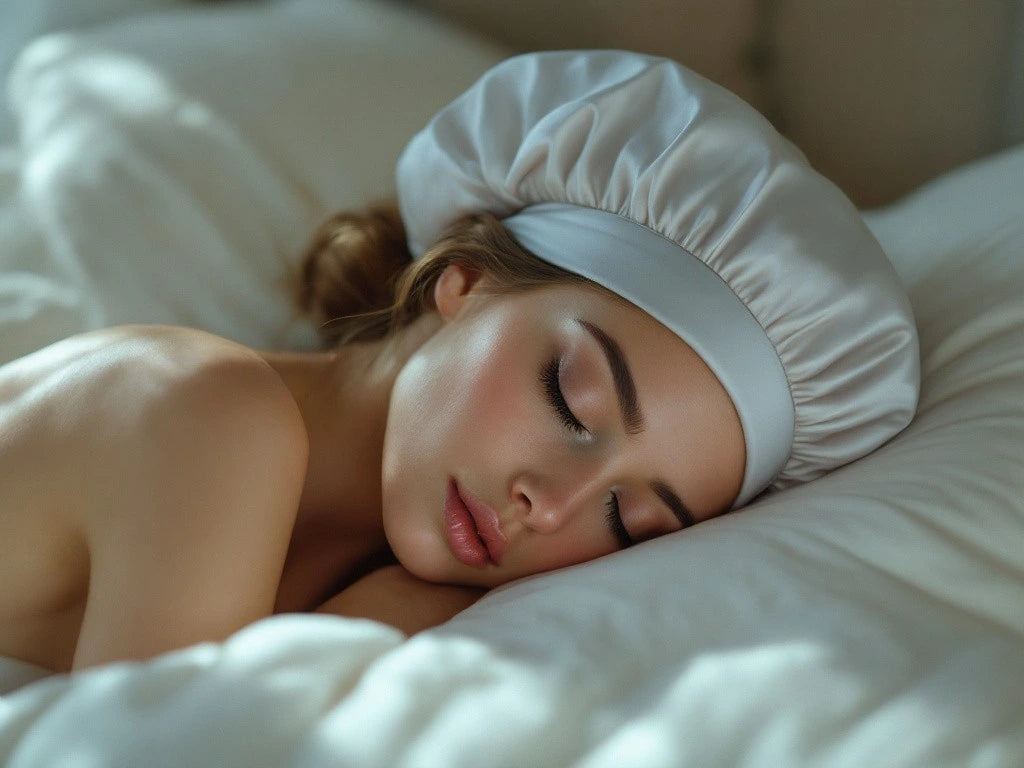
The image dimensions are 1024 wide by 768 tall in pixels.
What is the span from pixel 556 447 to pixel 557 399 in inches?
1.9

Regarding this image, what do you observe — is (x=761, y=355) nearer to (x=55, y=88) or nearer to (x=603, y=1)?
(x=603, y=1)

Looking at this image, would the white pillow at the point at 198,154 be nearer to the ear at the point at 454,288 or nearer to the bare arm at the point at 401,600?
the ear at the point at 454,288

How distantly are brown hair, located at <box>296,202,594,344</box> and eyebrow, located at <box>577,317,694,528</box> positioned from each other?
0.21 m

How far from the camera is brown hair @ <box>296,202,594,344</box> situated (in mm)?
1205

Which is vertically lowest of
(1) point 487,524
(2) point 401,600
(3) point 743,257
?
(2) point 401,600

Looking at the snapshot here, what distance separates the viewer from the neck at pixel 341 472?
1.18 metres

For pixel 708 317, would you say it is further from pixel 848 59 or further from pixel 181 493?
pixel 848 59

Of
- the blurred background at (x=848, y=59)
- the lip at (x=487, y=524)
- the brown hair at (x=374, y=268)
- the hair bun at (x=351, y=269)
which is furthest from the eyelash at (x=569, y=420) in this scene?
the blurred background at (x=848, y=59)

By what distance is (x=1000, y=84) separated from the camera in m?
1.56

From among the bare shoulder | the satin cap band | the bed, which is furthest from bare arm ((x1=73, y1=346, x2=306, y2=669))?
the satin cap band

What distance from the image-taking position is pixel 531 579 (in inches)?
A: 35.7

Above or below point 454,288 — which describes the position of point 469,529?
below

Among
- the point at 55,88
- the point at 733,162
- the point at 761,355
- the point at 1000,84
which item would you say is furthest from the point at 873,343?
the point at 55,88

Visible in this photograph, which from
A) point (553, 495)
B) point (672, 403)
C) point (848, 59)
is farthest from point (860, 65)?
point (553, 495)
